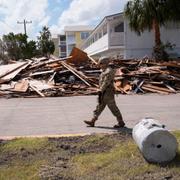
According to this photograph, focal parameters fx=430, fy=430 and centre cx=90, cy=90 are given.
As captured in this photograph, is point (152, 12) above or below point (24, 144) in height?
above

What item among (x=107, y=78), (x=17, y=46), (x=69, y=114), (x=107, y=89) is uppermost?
(x=17, y=46)

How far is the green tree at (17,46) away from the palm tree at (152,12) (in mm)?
39205

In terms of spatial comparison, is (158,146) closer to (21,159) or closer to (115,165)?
(115,165)

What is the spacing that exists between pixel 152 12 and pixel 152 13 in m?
0.07

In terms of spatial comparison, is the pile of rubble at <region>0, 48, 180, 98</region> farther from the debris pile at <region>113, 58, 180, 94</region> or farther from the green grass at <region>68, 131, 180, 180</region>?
the green grass at <region>68, 131, 180, 180</region>

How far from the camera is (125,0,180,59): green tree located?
31.0 metres

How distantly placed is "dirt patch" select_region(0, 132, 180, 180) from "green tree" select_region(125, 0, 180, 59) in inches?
952

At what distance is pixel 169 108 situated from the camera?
44.6 feet

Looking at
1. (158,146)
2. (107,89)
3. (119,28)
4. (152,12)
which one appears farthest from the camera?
(119,28)

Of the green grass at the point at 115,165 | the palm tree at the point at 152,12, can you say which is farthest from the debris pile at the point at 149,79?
the green grass at the point at 115,165

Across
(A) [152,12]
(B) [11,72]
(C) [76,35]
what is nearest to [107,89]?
(B) [11,72]

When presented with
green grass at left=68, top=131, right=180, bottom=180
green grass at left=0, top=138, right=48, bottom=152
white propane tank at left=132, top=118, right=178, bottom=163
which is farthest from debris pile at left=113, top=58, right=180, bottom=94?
white propane tank at left=132, top=118, right=178, bottom=163

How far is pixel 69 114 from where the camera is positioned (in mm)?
12664

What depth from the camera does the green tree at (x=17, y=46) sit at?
69.5 meters
